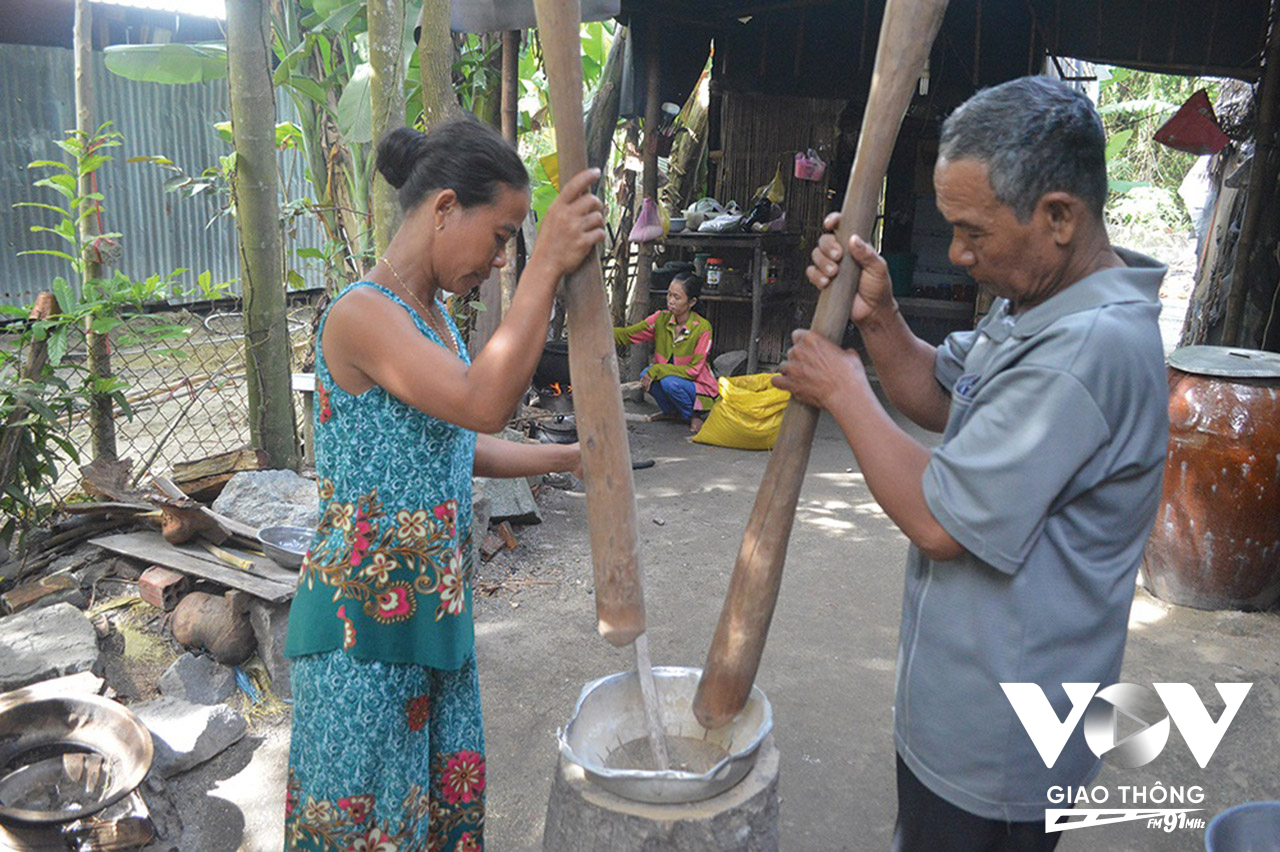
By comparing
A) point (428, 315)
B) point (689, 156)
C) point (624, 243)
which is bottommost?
point (624, 243)

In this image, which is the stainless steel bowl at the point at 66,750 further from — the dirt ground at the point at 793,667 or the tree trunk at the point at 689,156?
the tree trunk at the point at 689,156

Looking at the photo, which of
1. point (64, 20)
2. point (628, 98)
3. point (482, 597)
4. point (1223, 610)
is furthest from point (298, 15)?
point (1223, 610)

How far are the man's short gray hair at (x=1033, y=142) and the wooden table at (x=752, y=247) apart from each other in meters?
6.45

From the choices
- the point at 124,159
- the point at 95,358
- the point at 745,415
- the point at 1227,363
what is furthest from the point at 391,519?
the point at 124,159

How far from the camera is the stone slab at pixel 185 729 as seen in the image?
8.73ft

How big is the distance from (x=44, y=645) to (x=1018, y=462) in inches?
114

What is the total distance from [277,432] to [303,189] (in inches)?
286

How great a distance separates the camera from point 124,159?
27.4 feet

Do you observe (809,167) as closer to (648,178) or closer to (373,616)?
(648,178)

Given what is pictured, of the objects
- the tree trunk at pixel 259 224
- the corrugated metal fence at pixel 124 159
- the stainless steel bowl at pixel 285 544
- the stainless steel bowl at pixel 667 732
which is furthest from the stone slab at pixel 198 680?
the corrugated metal fence at pixel 124 159

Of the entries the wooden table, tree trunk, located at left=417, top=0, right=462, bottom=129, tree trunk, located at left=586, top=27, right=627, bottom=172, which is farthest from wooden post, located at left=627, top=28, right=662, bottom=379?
tree trunk, located at left=417, top=0, right=462, bottom=129

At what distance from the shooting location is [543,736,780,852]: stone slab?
4.90ft

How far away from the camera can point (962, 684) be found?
4.46 ft

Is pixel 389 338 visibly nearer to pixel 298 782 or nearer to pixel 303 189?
pixel 298 782
